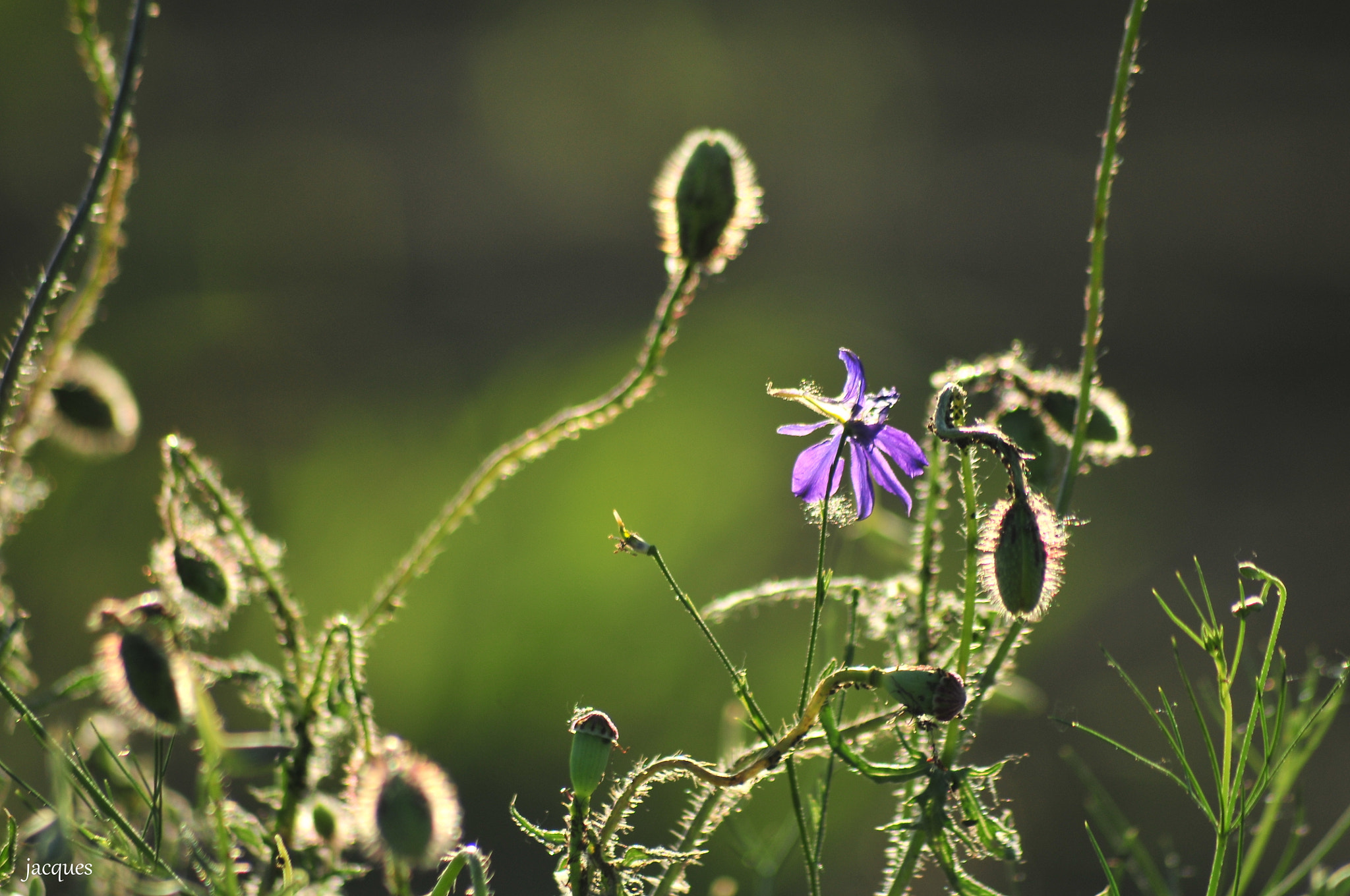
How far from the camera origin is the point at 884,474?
0.39m

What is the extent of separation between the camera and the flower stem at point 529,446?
0.42 metres

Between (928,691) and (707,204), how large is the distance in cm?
25

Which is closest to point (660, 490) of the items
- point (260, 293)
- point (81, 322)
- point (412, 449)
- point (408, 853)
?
point (412, 449)

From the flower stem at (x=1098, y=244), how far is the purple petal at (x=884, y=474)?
0.06 m

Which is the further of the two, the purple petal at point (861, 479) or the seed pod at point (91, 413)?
the seed pod at point (91, 413)

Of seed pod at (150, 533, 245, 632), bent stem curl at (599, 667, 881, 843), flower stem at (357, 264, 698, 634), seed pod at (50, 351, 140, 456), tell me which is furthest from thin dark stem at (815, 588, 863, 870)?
seed pod at (50, 351, 140, 456)

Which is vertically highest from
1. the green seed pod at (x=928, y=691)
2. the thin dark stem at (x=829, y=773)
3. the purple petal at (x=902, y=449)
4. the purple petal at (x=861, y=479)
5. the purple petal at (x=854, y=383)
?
the purple petal at (x=854, y=383)

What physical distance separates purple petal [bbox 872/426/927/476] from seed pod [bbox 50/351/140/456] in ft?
1.20

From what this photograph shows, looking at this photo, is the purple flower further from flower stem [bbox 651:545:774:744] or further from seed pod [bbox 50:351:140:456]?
seed pod [bbox 50:351:140:456]

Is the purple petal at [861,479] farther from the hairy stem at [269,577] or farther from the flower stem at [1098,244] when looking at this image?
the hairy stem at [269,577]

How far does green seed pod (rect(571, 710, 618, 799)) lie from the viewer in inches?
12.1

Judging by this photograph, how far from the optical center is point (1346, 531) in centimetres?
202

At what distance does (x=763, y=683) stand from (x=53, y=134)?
2.15 meters

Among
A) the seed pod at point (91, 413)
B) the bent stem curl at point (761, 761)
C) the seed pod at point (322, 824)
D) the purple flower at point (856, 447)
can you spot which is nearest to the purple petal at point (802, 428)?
the purple flower at point (856, 447)
